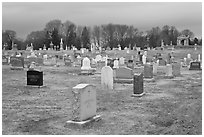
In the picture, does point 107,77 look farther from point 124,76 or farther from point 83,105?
point 83,105

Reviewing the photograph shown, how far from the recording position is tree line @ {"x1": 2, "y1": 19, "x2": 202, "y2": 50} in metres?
79.3

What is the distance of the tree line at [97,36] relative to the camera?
79312mm

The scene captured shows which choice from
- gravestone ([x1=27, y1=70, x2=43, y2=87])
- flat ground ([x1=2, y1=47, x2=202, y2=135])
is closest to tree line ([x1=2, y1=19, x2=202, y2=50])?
gravestone ([x1=27, y1=70, x2=43, y2=87])

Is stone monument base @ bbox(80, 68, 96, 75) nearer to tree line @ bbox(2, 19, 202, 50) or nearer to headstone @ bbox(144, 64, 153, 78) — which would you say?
headstone @ bbox(144, 64, 153, 78)

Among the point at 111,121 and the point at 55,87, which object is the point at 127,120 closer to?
the point at 111,121

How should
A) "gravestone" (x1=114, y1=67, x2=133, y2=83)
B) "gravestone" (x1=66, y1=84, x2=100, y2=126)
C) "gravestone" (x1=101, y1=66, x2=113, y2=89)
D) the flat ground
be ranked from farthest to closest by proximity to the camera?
"gravestone" (x1=114, y1=67, x2=133, y2=83), "gravestone" (x1=101, y1=66, x2=113, y2=89), "gravestone" (x1=66, y1=84, x2=100, y2=126), the flat ground

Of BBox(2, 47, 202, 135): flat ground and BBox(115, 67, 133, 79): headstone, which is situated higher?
BBox(115, 67, 133, 79): headstone

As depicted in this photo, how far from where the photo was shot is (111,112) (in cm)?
980

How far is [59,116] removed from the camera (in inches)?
360


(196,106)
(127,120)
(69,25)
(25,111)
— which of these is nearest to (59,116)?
(25,111)

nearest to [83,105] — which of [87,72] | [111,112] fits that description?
[111,112]

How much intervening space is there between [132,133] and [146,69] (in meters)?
11.3

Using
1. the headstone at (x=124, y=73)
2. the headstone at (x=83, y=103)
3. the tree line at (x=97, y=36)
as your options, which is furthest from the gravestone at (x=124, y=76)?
the tree line at (x=97, y=36)

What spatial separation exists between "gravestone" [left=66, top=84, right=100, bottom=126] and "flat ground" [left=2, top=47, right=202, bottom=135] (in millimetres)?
216
